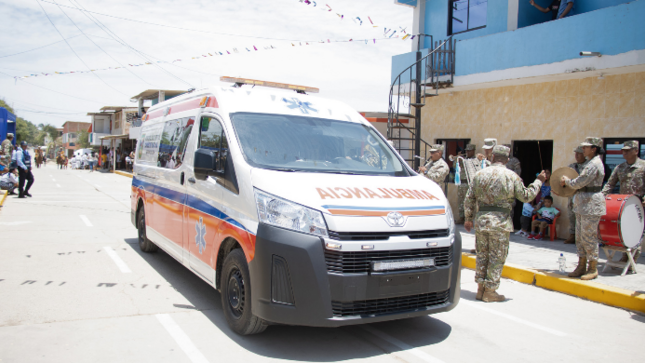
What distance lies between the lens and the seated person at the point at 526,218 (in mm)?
10258

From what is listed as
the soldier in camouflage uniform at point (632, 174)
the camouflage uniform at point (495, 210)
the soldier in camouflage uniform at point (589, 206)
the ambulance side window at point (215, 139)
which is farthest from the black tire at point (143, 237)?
the soldier in camouflage uniform at point (632, 174)

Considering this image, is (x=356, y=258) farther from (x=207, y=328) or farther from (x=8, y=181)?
(x=8, y=181)

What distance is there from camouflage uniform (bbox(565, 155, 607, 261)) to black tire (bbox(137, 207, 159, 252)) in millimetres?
6106

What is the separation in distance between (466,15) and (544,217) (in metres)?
5.70

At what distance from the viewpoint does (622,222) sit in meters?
6.50

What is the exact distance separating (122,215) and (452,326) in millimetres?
9837

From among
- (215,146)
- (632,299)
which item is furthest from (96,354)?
(632,299)

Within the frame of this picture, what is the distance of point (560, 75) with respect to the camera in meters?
9.40

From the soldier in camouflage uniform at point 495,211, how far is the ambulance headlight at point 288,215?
2650 millimetres

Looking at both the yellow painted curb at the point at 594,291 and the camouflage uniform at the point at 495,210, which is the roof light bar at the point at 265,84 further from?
the yellow painted curb at the point at 594,291

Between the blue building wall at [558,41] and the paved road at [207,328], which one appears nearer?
the paved road at [207,328]

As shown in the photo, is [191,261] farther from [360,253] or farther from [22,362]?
[360,253]

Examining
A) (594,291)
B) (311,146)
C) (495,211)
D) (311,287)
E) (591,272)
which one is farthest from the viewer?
(591,272)

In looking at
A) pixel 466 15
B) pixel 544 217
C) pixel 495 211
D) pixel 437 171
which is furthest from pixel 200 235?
pixel 466 15
